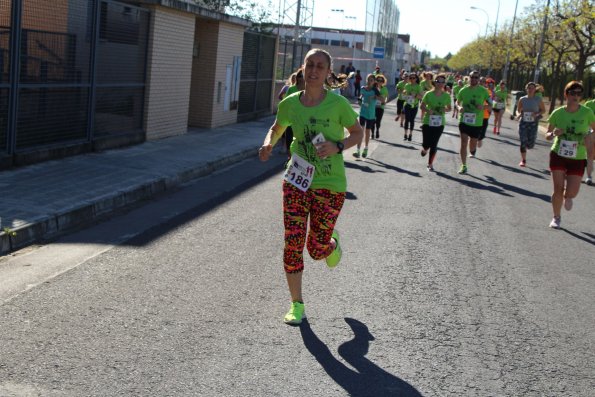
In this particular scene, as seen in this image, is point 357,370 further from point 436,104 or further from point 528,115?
point 528,115

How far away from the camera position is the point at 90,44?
521 inches

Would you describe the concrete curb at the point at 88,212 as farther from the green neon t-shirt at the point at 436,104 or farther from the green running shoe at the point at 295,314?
the green neon t-shirt at the point at 436,104

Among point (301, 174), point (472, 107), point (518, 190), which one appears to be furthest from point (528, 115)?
point (301, 174)

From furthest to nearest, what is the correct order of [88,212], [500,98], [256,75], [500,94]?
[500,98] → [500,94] → [256,75] → [88,212]

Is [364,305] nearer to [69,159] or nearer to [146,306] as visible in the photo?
[146,306]

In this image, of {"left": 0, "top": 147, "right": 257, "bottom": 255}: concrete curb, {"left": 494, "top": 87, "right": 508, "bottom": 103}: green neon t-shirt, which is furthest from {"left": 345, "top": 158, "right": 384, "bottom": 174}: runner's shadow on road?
{"left": 494, "top": 87, "right": 508, "bottom": 103}: green neon t-shirt

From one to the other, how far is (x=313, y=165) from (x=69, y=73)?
26.4 ft

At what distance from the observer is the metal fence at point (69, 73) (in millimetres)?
10844

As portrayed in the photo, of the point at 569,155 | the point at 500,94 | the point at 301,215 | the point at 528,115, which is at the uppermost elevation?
the point at 500,94

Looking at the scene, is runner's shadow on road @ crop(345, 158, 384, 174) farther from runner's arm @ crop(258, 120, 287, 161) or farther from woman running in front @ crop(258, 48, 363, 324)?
woman running in front @ crop(258, 48, 363, 324)

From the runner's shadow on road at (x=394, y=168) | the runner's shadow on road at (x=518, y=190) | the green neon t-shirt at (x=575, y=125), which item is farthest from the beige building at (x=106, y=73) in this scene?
the green neon t-shirt at (x=575, y=125)

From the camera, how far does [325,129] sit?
18.3 ft

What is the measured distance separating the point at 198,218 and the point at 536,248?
3890 mm

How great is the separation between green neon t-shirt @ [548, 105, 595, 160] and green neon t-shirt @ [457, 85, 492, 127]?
5177 mm
